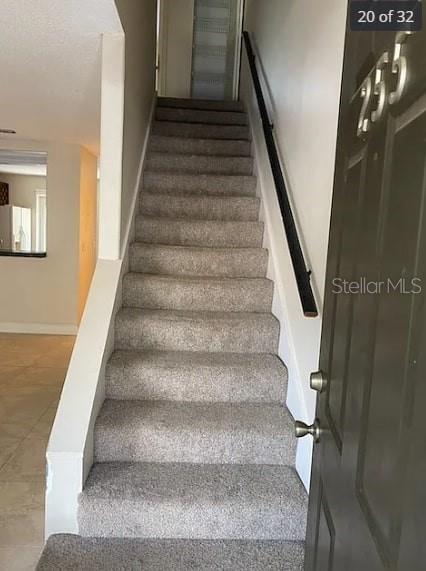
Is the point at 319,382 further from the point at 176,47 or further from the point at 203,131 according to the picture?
the point at 176,47

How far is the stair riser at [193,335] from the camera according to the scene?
237 centimetres

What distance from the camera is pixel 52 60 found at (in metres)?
2.45

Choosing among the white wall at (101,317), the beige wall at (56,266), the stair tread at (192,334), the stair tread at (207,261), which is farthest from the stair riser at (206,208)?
the beige wall at (56,266)

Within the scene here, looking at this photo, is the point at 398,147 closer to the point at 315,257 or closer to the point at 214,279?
the point at 315,257

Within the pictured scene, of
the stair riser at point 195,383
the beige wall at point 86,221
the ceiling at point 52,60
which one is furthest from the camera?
the beige wall at point 86,221

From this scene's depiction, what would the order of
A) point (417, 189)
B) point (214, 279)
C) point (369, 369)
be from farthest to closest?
1. point (214, 279)
2. point (369, 369)
3. point (417, 189)

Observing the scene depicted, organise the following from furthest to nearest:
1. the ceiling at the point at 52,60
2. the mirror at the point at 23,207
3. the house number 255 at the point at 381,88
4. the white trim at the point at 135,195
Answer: the mirror at the point at 23,207 → the white trim at the point at 135,195 → the ceiling at the point at 52,60 → the house number 255 at the point at 381,88

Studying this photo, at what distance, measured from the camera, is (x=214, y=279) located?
107 inches

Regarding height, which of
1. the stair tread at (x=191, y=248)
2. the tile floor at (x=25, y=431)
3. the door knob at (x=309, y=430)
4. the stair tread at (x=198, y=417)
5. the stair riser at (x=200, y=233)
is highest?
the stair riser at (x=200, y=233)

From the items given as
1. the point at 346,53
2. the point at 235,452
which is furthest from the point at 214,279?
the point at 346,53

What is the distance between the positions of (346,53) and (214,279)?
175 centimetres

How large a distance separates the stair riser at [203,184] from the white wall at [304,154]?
0.41 m

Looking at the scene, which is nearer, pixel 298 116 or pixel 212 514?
pixel 212 514

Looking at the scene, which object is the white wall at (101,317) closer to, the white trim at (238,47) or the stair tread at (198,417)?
the stair tread at (198,417)
